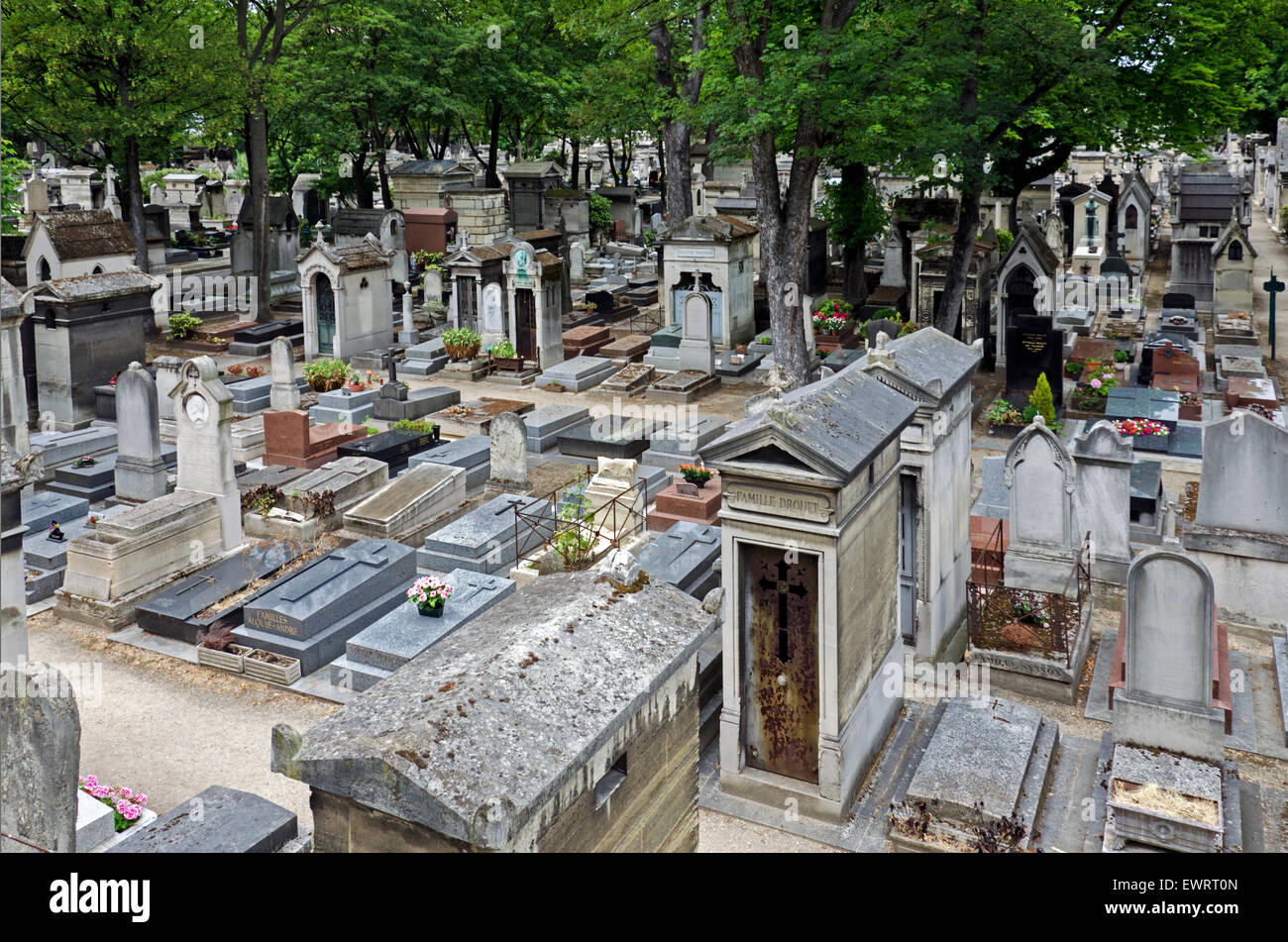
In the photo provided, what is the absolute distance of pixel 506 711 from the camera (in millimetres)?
4727

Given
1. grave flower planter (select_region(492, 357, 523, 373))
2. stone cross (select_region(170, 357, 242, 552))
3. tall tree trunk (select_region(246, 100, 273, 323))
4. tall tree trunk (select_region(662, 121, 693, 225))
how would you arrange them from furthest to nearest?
tall tree trunk (select_region(662, 121, 693, 225)), tall tree trunk (select_region(246, 100, 273, 323)), grave flower planter (select_region(492, 357, 523, 373)), stone cross (select_region(170, 357, 242, 552))

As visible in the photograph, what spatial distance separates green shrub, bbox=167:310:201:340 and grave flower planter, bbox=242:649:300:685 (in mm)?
16832

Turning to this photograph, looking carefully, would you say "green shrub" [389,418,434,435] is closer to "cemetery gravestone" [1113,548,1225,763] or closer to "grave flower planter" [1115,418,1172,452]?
"grave flower planter" [1115,418,1172,452]

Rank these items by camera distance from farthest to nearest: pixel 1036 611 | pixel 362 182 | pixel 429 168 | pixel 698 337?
1. pixel 362 182
2. pixel 429 168
3. pixel 698 337
4. pixel 1036 611

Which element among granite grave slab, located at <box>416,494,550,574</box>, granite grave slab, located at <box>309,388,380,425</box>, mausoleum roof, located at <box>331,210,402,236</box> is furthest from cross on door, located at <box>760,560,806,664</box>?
mausoleum roof, located at <box>331,210,402,236</box>

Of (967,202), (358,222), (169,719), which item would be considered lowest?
(169,719)

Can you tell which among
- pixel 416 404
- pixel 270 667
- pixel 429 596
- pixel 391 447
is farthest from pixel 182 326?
pixel 429 596

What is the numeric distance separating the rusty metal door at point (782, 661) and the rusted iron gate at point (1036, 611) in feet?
9.26

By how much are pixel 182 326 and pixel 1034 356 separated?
18093mm

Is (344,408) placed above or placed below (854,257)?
below

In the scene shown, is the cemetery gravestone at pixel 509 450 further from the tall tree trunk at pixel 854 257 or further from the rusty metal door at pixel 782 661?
the tall tree trunk at pixel 854 257

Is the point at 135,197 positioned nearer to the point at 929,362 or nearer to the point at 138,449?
the point at 138,449

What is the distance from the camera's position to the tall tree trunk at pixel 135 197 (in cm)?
2617

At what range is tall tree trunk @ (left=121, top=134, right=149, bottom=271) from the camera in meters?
26.2
